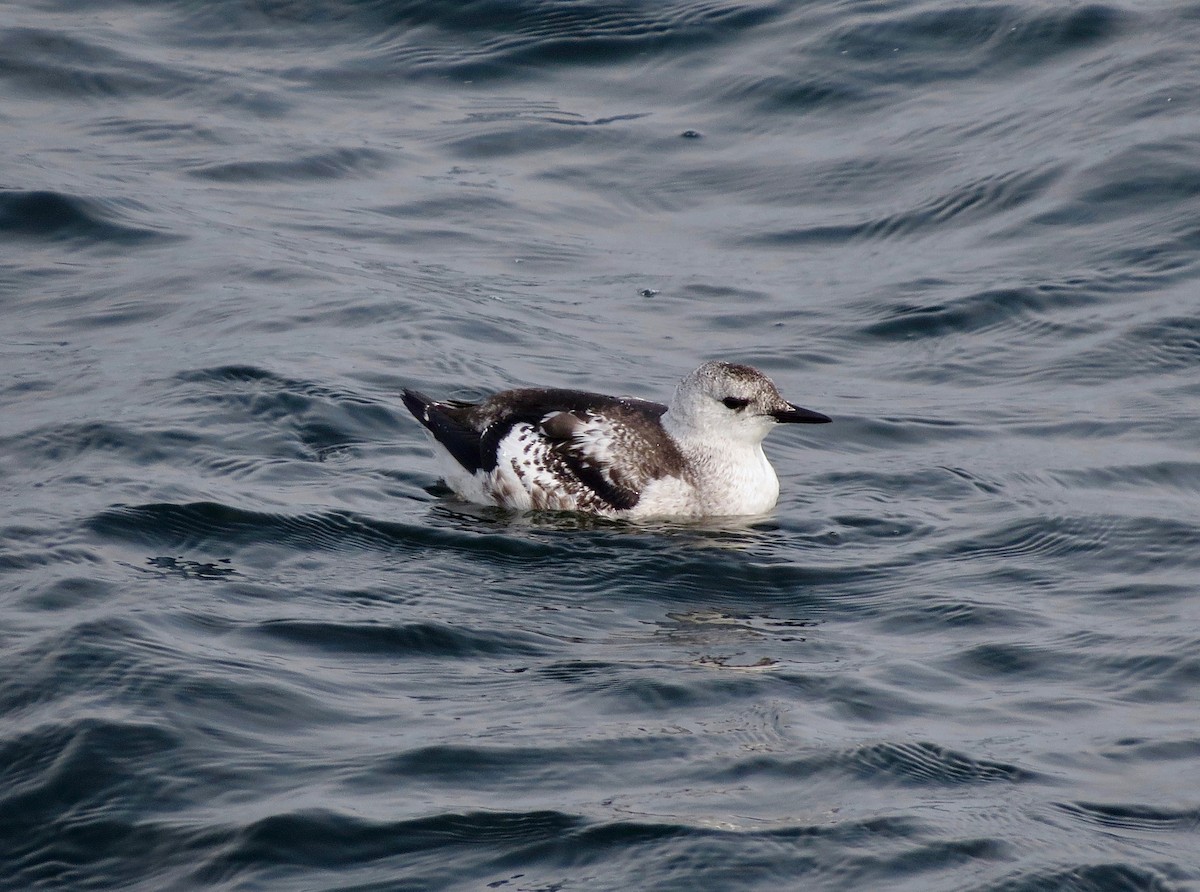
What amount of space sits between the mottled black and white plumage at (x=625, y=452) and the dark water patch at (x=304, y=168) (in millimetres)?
5545

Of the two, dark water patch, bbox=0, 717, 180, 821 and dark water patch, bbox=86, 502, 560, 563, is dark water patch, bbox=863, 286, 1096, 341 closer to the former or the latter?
dark water patch, bbox=86, 502, 560, 563

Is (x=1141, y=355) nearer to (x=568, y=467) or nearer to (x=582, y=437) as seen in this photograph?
(x=582, y=437)

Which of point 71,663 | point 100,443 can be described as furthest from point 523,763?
point 100,443

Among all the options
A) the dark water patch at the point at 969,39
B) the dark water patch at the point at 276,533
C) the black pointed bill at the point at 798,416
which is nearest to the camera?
the dark water patch at the point at 276,533

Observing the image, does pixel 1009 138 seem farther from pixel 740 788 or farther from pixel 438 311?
pixel 740 788

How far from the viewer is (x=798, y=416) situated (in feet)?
30.6

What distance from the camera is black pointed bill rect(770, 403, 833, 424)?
9.20m

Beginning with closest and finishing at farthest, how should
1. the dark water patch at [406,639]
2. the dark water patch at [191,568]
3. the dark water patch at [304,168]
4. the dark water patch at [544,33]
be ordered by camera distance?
the dark water patch at [406,639], the dark water patch at [191,568], the dark water patch at [304,168], the dark water patch at [544,33]

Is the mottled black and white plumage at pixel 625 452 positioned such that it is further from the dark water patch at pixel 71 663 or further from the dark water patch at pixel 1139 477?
the dark water patch at pixel 71 663

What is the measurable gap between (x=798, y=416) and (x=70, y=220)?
6.67 metres

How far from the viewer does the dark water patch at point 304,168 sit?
14367 millimetres

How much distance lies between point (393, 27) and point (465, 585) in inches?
388

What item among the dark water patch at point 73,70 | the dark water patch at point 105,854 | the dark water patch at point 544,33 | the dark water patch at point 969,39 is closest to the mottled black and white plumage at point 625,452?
the dark water patch at point 105,854

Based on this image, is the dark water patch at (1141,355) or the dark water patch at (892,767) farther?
the dark water patch at (1141,355)
